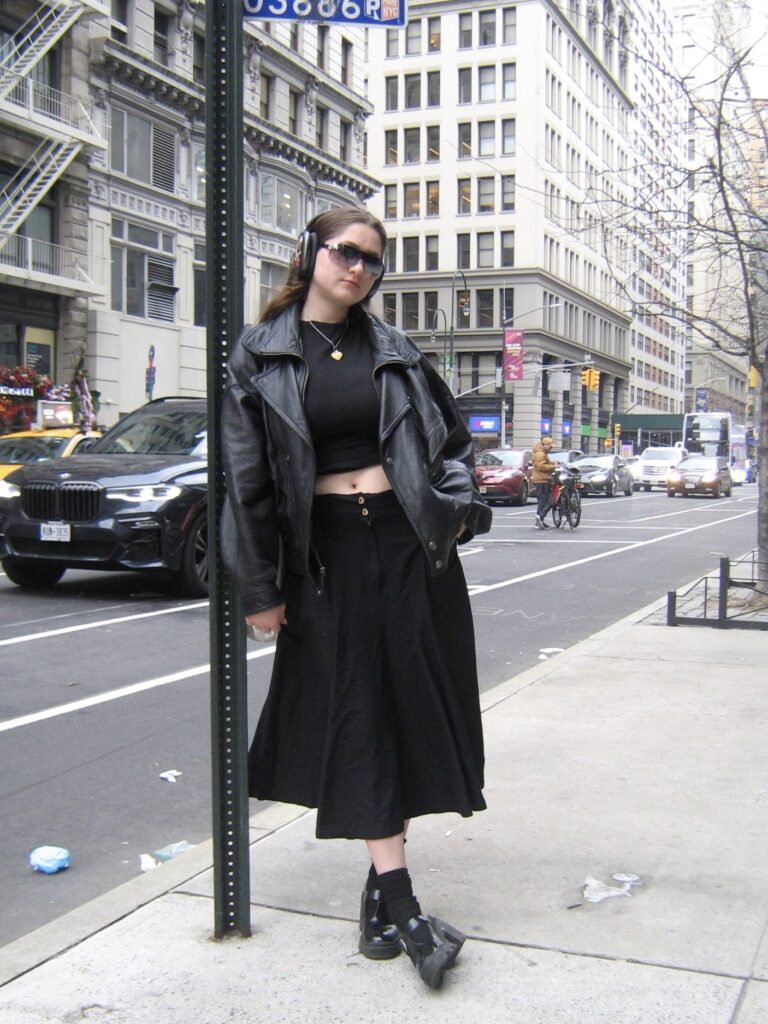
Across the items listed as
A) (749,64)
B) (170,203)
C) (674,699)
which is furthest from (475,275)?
(674,699)

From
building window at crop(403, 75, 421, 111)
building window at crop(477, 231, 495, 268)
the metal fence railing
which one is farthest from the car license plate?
building window at crop(403, 75, 421, 111)

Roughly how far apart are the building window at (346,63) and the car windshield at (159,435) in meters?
38.7

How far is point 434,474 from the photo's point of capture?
3.04 m

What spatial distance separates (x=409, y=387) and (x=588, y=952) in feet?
5.14

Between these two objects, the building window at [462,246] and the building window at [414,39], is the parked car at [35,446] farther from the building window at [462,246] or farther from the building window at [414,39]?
the building window at [414,39]

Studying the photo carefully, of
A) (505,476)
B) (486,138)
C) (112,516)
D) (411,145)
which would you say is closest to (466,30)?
(486,138)

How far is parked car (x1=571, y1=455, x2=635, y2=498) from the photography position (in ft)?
129

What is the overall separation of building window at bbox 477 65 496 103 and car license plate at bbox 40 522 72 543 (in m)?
61.8

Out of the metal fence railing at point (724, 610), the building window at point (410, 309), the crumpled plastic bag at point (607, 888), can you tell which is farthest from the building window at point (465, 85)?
the crumpled plastic bag at point (607, 888)

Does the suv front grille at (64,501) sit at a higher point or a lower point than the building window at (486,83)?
lower

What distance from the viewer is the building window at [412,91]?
224ft

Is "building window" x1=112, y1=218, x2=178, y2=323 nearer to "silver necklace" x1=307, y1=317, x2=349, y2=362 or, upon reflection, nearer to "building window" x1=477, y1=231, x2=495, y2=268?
"silver necklace" x1=307, y1=317, x2=349, y2=362

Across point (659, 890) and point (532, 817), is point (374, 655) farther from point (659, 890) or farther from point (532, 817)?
point (532, 817)

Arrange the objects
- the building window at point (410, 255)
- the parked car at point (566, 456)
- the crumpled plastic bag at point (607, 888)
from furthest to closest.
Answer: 1. the building window at point (410, 255)
2. the parked car at point (566, 456)
3. the crumpled plastic bag at point (607, 888)
